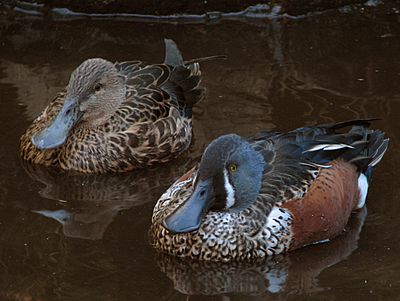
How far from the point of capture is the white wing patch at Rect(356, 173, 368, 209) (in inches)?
301

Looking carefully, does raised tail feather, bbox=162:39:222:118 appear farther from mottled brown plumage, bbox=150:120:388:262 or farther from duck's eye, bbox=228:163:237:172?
duck's eye, bbox=228:163:237:172

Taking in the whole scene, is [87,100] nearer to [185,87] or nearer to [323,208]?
[185,87]

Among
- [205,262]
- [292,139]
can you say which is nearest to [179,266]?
[205,262]

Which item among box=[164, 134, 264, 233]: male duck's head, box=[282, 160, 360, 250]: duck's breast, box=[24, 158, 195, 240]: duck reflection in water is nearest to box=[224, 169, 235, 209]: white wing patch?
box=[164, 134, 264, 233]: male duck's head

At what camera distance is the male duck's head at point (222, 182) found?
22.0 ft

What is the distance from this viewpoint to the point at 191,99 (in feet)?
29.5

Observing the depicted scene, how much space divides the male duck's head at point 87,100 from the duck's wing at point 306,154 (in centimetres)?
158

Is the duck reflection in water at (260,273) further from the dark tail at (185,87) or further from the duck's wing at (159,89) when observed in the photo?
the dark tail at (185,87)

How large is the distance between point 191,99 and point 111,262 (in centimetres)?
242

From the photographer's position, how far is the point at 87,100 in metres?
8.50

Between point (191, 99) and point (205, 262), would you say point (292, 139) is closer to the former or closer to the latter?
point (205, 262)

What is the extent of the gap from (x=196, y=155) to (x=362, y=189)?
159 cm

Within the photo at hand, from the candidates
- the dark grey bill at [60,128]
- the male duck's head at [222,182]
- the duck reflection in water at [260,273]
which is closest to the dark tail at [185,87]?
the dark grey bill at [60,128]

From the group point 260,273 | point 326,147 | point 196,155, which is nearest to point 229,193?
point 260,273
